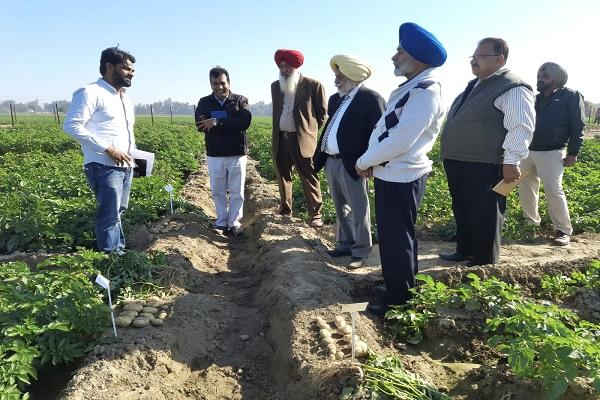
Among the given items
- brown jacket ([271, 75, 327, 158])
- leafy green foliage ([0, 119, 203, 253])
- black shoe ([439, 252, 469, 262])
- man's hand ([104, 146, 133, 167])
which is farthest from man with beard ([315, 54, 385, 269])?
leafy green foliage ([0, 119, 203, 253])

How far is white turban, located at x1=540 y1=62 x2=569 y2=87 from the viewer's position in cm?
498

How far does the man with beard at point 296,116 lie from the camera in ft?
17.8

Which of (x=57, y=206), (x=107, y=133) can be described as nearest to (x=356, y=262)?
(x=107, y=133)

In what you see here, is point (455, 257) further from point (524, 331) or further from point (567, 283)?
point (524, 331)

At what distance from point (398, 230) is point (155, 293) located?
2043 millimetres

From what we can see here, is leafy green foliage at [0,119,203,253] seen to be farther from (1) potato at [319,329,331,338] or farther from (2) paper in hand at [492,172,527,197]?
(2) paper in hand at [492,172,527,197]

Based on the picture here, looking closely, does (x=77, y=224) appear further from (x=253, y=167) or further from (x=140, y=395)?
(x=253, y=167)

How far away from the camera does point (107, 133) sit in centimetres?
412

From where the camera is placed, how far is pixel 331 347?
8.95 feet

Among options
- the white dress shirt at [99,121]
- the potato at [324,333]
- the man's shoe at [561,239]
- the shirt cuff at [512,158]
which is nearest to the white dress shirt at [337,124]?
the shirt cuff at [512,158]

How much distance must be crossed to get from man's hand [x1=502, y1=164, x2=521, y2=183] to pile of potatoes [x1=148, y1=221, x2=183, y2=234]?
3727 millimetres

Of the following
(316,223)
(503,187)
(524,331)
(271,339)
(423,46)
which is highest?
(423,46)

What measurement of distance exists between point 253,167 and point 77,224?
6683 mm

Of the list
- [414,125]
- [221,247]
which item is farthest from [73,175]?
[414,125]
